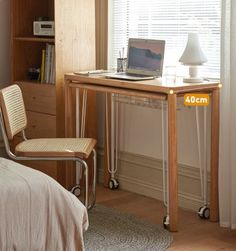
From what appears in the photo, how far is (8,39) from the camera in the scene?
490 cm

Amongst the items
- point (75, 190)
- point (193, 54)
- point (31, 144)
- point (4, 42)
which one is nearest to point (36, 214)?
point (31, 144)

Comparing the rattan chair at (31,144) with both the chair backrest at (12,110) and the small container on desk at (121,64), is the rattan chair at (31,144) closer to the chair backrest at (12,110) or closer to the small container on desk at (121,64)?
the chair backrest at (12,110)

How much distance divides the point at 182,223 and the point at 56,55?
1407 mm

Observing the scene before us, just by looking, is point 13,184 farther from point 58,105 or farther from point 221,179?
point 58,105

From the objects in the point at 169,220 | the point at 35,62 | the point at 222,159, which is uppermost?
the point at 35,62

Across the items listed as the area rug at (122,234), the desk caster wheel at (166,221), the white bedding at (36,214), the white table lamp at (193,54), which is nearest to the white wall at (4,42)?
the area rug at (122,234)

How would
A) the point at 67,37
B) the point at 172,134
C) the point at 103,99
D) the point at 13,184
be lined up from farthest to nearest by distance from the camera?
the point at 103,99
the point at 67,37
the point at 172,134
the point at 13,184

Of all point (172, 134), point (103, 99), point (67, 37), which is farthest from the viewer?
point (103, 99)

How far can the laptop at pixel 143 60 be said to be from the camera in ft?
13.4

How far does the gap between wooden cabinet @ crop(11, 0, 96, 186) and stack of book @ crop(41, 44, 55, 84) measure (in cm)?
7

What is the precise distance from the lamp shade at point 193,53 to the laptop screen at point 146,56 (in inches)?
11.1

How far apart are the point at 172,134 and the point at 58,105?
1.06m

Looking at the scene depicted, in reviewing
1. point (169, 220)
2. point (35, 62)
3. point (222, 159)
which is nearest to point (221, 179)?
point (222, 159)

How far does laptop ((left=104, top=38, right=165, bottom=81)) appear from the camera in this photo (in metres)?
4.08
